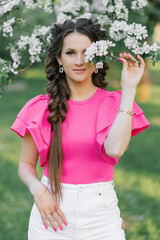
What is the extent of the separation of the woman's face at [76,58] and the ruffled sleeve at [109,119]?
23cm

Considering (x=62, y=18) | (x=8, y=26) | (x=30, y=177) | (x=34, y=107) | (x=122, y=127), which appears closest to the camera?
(x=122, y=127)

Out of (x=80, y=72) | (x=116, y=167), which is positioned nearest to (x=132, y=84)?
(x=80, y=72)

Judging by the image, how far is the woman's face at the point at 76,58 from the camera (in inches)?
101

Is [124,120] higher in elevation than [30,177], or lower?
higher

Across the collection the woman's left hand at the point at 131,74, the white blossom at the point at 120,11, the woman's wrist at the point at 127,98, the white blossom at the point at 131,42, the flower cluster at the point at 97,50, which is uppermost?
the white blossom at the point at 120,11

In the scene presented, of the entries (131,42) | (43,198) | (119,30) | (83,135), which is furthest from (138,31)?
(43,198)

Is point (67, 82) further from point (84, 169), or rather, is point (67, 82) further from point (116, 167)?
point (116, 167)

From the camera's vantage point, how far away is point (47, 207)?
2.51m

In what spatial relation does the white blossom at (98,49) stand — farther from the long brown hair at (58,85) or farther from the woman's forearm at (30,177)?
the woman's forearm at (30,177)

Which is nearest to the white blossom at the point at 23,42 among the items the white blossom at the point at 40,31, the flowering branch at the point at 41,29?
the flowering branch at the point at 41,29

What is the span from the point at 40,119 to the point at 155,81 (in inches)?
1088

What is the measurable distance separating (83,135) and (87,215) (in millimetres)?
514

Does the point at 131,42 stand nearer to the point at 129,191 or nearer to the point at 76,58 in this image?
the point at 76,58

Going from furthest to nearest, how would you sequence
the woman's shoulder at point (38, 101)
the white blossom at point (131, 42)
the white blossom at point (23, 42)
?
the white blossom at point (23, 42) < the woman's shoulder at point (38, 101) < the white blossom at point (131, 42)
